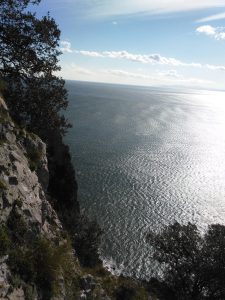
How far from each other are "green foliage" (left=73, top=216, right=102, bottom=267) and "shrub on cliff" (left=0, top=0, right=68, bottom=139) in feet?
37.8

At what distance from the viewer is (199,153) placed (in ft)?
439

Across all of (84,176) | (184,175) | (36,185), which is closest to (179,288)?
(36,185)

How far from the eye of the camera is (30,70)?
30.0 metres

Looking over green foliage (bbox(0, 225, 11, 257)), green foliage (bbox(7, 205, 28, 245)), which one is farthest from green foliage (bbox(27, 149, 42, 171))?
green foliage (bbox(0, 225, 11, 257))

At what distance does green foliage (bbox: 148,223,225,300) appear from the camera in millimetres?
40719

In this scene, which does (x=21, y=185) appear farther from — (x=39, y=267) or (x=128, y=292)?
(x=128, y=292)

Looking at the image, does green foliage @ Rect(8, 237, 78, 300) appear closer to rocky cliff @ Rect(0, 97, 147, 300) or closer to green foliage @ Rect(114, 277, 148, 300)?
rocky cliff @ Rect(0, 97, 147, 300)

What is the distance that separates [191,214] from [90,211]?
85.7ft

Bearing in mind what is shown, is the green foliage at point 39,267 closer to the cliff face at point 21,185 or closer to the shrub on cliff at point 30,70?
the cliff face at point 21,185

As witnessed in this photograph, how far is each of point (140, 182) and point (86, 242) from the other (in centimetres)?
6412

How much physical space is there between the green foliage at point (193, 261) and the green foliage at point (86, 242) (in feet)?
42.8

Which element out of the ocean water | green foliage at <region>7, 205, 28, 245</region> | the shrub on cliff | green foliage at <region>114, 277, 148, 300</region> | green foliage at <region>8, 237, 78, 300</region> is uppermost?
the shrub on cliff

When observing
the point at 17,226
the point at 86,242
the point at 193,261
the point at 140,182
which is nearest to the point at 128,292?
the point at 86,242

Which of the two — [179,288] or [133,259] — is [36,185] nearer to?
[179,288]
